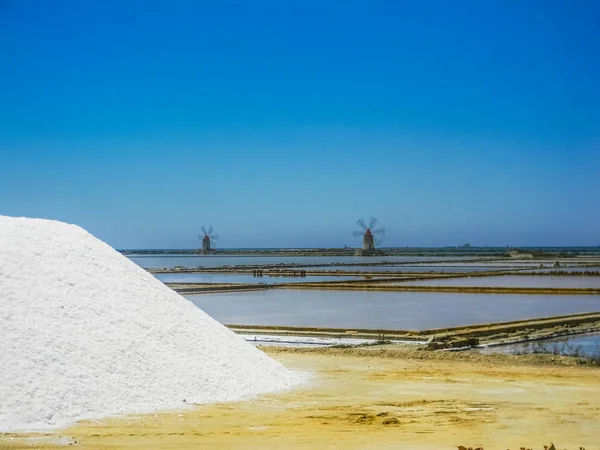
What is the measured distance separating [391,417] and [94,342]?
2764 mm

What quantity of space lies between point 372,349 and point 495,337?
2.70 m

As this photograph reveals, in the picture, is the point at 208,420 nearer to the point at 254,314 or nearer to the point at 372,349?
the point at 372,349

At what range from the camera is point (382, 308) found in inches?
765

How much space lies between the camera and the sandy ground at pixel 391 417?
552cm

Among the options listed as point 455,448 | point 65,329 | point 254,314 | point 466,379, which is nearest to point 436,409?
point 455,448

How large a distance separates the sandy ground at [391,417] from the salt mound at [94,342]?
1.13 feet

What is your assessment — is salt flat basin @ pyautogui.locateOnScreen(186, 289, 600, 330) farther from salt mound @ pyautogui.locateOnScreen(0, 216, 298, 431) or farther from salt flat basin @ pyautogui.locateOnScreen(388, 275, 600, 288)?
salt mound @ pyautogui.locateOnScreen(0, 216, 298, 431)

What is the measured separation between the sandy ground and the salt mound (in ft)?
1.13

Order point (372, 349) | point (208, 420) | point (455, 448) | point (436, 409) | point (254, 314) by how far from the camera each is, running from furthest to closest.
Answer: point (254, 314) → point (372, 349) → point (436, 409) → point (208, 420) → point (455, 448)

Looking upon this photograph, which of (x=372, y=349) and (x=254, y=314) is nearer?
(x=372, y=349)

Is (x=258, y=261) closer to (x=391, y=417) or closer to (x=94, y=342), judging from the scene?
(x=94, y=342)

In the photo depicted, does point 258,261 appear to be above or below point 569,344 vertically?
above

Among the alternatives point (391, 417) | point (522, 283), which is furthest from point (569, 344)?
point (522, 283)

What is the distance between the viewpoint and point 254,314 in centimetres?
1784
